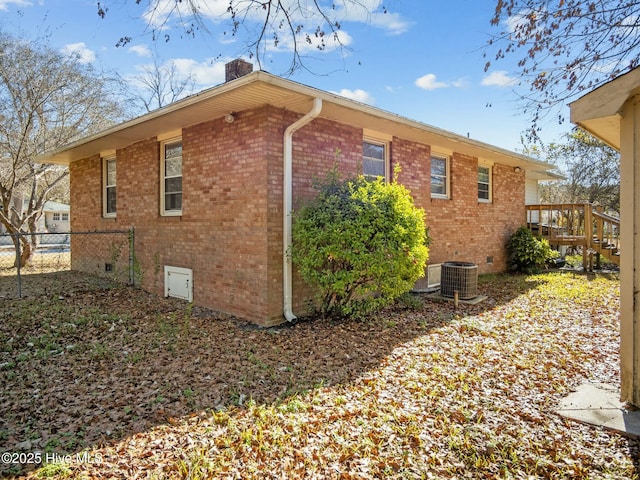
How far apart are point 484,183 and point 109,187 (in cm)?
1043

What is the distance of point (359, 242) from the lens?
5.52 m

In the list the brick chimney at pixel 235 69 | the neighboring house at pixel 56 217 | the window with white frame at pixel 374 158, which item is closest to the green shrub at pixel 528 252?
the window with white frame at pixel 374 158

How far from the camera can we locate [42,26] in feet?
35.8

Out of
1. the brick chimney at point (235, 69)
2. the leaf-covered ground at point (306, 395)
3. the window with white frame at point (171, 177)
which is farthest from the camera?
the window with white frame at point (171, 177)

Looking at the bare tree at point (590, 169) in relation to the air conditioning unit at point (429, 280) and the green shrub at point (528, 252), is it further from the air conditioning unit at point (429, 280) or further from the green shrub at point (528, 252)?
the air conditioning unit at point (429, 280)

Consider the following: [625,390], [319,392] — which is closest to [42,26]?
[319,392]

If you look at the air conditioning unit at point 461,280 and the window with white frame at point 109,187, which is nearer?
the air conditioning unit at point 461,280

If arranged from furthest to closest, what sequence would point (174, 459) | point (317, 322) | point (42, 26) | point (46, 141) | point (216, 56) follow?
point (46, 141) < point (42, 26) < point (317, 322) < point (216, 56) < point (174, 459)

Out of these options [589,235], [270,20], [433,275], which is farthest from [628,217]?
[589,235]

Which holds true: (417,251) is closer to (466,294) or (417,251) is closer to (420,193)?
(466,294)

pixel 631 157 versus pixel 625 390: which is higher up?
pixel 631 157

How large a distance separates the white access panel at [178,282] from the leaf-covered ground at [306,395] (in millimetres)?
923

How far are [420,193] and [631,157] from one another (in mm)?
5683

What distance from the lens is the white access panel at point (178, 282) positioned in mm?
7297
